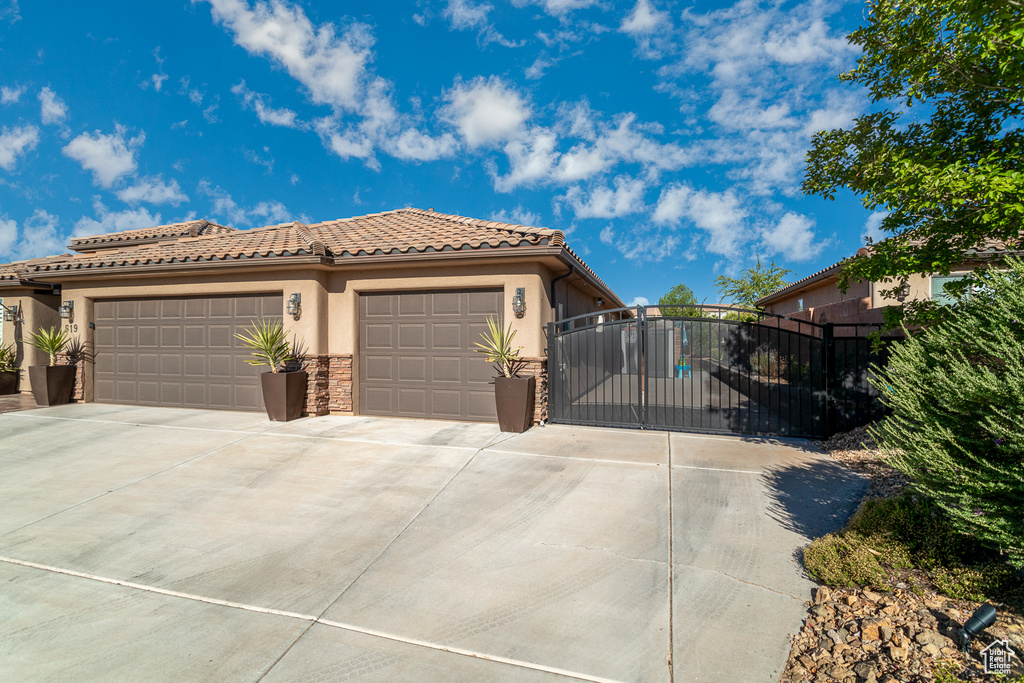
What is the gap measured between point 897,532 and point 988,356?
149 cm

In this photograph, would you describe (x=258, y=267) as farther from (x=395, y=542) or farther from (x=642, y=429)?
(x=642, y=429)

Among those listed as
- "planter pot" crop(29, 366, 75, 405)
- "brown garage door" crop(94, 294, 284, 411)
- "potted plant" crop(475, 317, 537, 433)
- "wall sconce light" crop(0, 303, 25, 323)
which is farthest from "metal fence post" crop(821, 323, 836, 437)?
"wall sconce light" crop(0, 303, 25, 323)

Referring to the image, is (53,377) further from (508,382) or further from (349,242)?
(508,382)

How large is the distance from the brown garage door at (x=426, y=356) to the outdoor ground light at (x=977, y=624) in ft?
22.5

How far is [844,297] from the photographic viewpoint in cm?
1430

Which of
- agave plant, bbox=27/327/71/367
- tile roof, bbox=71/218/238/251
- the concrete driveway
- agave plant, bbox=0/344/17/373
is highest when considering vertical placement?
tile roof, bbox=71/218/238/251

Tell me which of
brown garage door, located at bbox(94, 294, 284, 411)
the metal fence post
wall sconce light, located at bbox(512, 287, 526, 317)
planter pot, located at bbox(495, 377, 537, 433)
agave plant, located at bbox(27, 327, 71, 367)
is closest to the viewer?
the metal fence post

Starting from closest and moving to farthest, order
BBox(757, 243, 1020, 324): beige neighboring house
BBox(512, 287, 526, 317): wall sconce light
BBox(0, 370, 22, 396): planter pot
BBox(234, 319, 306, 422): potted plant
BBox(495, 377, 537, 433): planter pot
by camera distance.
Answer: BBox(495, 377, 537, 433): planter pot, BBox(512, 287, 526, 317): wall sconce light, BBox(234, 319, 306, 422): potted plant, BBox(757, 243, 1020, 324): beige neighboring house, BBox(0, 370, 22, 396): planter pot

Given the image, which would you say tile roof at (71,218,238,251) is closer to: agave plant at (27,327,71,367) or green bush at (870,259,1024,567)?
agave plant at (27,327,71,367)

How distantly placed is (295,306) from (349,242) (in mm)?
1773

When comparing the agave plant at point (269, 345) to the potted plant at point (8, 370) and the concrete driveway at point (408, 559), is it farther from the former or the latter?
the potted plant at point (8, 370)

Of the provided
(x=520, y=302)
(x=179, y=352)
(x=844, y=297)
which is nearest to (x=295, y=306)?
(x=179, y=352)

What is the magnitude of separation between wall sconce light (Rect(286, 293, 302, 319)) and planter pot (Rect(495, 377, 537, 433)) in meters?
4.41

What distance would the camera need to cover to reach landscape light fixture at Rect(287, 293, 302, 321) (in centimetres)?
917
